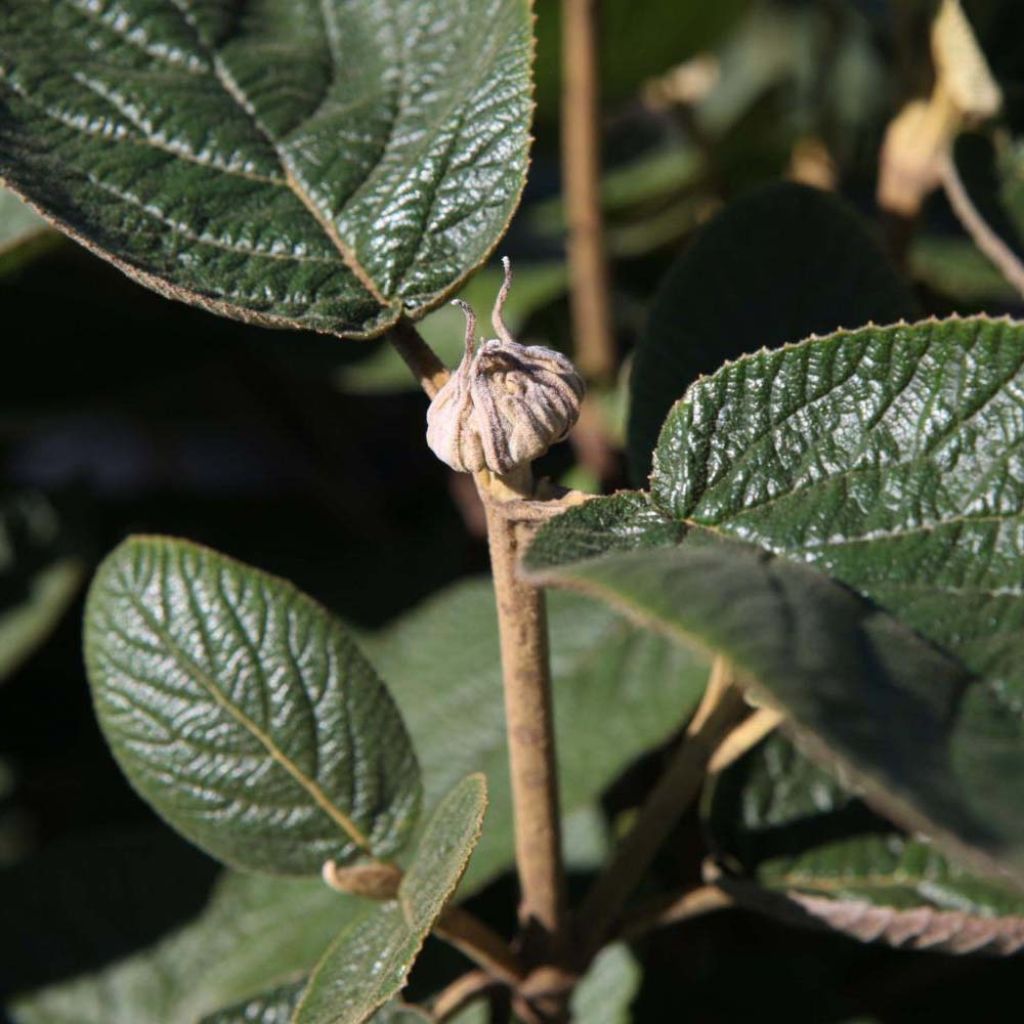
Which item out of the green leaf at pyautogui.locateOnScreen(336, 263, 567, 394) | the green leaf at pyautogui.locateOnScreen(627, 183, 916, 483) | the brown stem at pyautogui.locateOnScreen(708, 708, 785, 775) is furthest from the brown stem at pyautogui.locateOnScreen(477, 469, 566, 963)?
the green leaf at pyautogui.locateOnScreen(336, 263, 567, 394)

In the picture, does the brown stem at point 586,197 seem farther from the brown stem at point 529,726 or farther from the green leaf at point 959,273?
the brown stem at point 529,726

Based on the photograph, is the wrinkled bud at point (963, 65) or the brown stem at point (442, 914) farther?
the wrinkled bud at point (963, 65)

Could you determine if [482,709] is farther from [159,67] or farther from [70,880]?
[159,67]

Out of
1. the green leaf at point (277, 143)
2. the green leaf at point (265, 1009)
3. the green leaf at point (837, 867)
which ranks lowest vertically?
the green leaf at point (837, 867)

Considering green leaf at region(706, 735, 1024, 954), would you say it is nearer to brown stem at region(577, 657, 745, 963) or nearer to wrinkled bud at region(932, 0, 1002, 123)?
brown stem at region(577, 657, 745, 963)

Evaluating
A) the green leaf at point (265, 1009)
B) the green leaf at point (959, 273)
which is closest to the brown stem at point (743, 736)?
the green leaf at point (265, 1009)

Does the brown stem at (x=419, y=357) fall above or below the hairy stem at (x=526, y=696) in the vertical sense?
above
